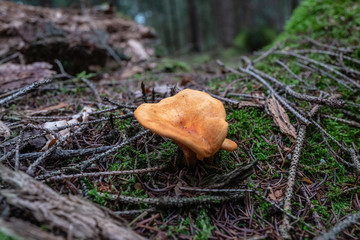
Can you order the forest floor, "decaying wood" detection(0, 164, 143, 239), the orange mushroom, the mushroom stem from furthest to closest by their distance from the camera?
the mushroom stem
the forest floor
the orange mushroom
"decaying wood" detection(0, 164, 143, 239)

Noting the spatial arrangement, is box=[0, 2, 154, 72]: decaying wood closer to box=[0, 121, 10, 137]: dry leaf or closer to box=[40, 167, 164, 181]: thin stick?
box=[0, 121, 10, 137]: dry leaf

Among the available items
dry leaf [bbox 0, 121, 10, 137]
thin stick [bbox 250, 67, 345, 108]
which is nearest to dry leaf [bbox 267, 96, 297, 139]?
thin stick [bbox 250, 67, 345, 108]

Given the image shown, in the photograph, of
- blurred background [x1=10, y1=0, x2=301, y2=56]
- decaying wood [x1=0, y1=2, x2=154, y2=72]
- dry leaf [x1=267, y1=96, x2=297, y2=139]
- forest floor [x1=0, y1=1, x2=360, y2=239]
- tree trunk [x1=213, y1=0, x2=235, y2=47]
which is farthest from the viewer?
tree trunk [x1=213, y1=0, x2=235, y2=47]

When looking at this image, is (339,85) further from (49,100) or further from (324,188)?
(49,100)

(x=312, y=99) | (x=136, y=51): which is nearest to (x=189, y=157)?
(x=312, y=99)

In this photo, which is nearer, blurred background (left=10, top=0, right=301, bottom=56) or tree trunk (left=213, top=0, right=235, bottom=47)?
blurred background (left=10, top=0, right=301, bottom=56)

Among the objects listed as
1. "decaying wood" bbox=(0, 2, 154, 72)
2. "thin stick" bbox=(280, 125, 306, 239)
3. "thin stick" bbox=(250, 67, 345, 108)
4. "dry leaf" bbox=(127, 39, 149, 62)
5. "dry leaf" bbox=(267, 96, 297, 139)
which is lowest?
"thin stick" bbox=(280, 125, 306, 239)

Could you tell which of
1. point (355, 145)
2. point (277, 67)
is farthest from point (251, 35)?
point (355, 145)
